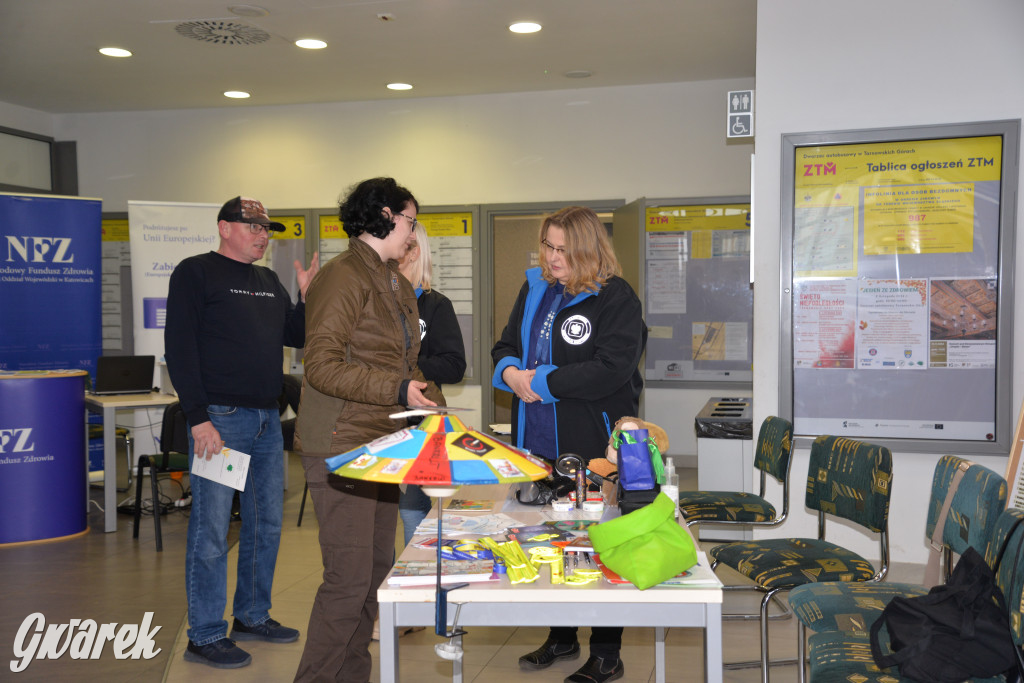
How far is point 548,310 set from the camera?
2809 mm

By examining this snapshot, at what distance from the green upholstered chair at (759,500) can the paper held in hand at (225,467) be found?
1663mm

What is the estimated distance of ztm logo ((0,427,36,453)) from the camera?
15.2 ft

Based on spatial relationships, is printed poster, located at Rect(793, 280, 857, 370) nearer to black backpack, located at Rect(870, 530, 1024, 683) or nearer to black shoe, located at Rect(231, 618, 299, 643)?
black backpack, located at Rect(870, 530, 1024, 683)

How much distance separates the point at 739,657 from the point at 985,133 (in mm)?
2577

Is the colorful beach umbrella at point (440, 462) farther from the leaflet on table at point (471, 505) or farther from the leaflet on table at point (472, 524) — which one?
the leaflet on table at point (471, 505)

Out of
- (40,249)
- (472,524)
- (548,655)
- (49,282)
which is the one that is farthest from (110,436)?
(472,524)

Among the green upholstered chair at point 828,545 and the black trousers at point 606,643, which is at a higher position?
the green upholstered chair at point 828,545

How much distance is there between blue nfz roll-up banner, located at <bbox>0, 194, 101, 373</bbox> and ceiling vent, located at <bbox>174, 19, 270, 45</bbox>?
1.56m

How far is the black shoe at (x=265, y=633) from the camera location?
10.8 ft

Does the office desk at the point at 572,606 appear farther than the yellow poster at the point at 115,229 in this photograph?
No

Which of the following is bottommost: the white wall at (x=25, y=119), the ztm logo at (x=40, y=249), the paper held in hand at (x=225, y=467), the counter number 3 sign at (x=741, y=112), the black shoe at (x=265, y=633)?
the black shoe at (x=265, y=633)

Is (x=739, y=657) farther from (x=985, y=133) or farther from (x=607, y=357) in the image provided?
(x=985, y=133)

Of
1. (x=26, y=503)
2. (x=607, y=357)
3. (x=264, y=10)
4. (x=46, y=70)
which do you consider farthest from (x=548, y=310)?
(x=46, y=70)

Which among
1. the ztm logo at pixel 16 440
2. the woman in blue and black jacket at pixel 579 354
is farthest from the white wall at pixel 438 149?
the woman in blue and black jacket at pixel 579 354
